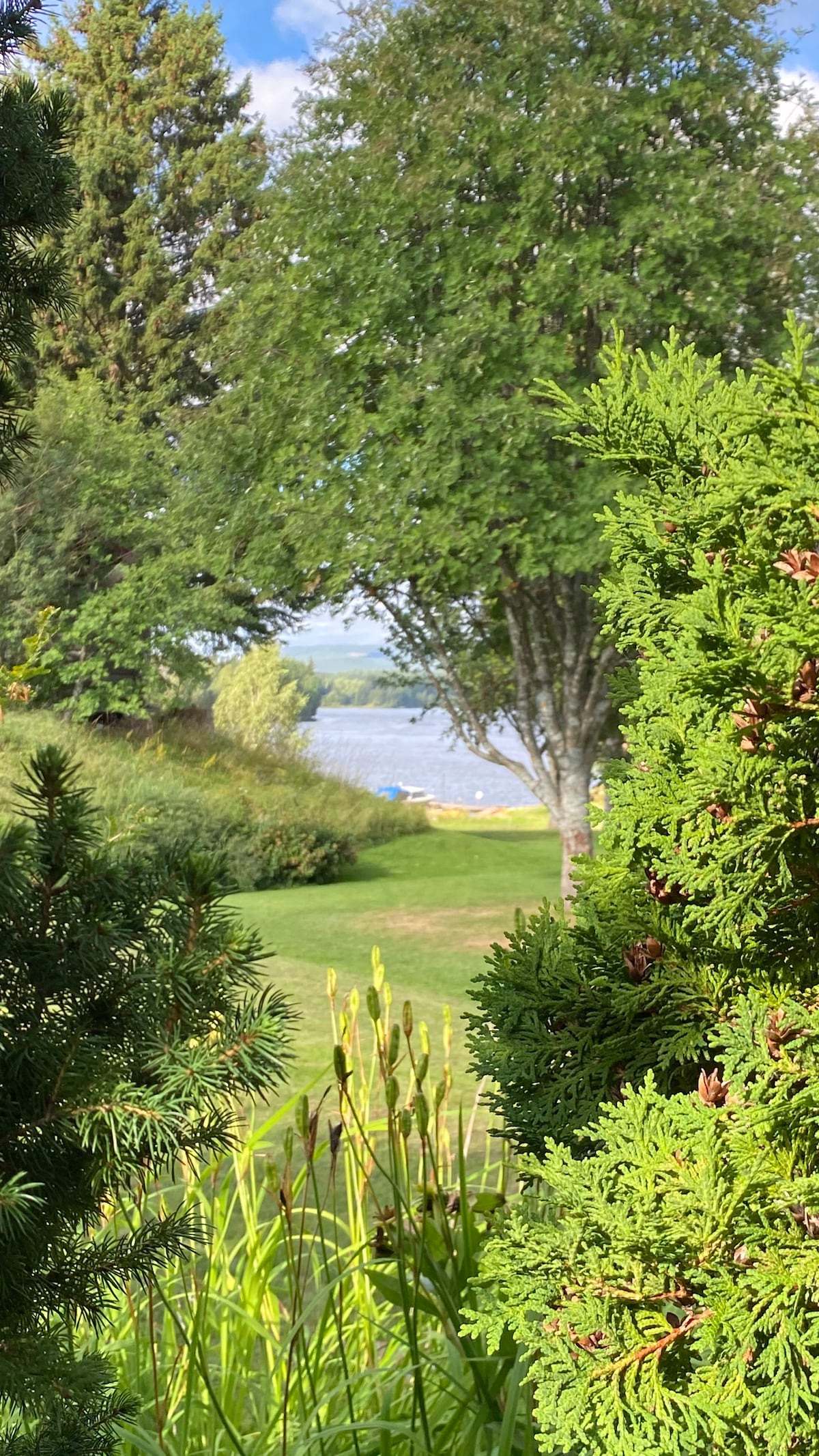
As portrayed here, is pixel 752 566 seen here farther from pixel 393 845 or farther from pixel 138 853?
pixel 393 845

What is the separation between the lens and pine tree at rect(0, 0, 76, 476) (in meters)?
0.79

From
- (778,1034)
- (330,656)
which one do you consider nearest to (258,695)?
(330,656)

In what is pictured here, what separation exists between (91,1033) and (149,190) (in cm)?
880

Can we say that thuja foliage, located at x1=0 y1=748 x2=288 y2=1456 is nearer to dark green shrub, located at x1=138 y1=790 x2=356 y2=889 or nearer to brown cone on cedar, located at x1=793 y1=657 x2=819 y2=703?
brown cone on cedar, located at x1=793 y1=657 x2=819 y2=703

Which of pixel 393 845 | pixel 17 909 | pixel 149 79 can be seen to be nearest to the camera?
pixel 17 909

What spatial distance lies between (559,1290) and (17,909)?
35 cm

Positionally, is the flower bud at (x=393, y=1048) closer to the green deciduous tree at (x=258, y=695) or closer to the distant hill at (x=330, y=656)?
the green deciduous tree at (x=258, y=695)

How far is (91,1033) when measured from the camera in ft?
2.13

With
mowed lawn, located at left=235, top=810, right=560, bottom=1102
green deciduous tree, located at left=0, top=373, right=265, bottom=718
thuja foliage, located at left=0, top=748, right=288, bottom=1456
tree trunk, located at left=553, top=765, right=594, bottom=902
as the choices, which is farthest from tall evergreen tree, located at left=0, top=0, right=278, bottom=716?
thuja foliage, located at left=0, top=748, right=288, bottom=1456

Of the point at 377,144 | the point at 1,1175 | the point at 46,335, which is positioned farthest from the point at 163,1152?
the point at 46,335

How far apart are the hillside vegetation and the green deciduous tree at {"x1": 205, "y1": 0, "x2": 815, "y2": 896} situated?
1.36 metres

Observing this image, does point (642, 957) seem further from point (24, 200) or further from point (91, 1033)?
point (24, 200)

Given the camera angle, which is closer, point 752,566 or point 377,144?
point 752,566

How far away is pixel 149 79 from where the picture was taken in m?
8.35
